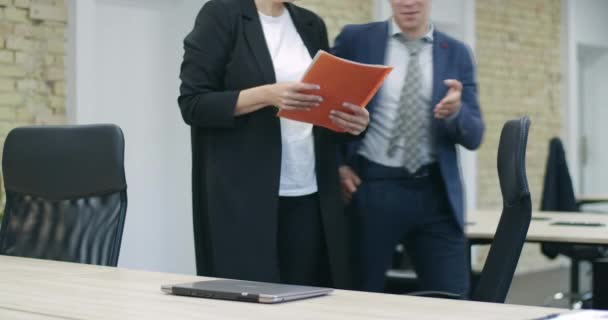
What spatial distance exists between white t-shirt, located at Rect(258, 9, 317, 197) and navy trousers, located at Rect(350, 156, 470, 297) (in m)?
0.28

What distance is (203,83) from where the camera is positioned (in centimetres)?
260

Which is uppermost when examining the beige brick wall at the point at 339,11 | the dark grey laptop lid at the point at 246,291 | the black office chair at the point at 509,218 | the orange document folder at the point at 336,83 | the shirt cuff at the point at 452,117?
the beige brick wall at the point at 339,11

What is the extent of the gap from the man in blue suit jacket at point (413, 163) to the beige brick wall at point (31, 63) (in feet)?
7.71

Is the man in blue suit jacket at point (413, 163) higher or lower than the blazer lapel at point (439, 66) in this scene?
lower

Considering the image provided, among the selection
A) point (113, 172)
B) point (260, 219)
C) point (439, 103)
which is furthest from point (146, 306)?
point (439, 103)

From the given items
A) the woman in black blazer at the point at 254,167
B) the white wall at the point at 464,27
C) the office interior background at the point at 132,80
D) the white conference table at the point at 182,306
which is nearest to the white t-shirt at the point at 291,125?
the woman in black blazer at the point at 254,167

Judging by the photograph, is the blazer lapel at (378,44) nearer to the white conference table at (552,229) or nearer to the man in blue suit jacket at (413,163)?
the man in blue suit jacket at (413,163)

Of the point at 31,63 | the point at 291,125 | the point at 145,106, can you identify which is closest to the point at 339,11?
the point at 145,106

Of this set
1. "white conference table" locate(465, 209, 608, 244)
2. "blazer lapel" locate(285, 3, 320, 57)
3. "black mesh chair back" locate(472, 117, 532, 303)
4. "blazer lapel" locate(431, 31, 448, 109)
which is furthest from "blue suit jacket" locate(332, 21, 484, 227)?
"black mesh chair back" locate(472, 117, 532, 303)

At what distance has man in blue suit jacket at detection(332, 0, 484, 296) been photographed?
282 centimetres

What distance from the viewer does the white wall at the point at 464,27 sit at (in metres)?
7.20

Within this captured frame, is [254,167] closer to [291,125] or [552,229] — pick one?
[291,125]

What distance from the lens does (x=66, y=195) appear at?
2.78m

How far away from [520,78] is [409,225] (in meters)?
5.70
